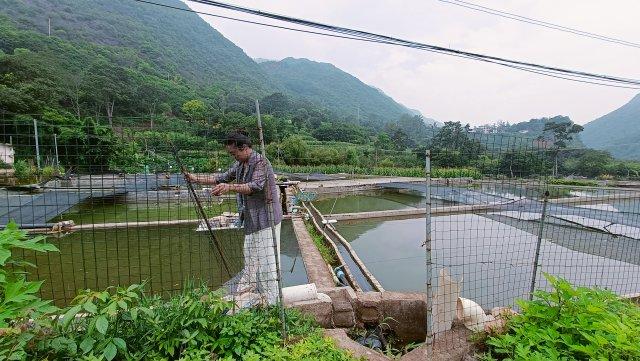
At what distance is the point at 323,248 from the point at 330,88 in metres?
136

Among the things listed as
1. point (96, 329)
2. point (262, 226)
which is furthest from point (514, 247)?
point (96, 329)

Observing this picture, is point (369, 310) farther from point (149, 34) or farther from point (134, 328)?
point (149, 34)

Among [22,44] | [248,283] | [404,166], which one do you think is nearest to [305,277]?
[248,283]

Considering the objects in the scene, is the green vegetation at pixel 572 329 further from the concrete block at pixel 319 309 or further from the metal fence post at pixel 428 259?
the concrete block at pixel 319 309

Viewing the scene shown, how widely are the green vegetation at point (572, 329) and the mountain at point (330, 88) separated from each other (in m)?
108

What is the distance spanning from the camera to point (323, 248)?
6.98m

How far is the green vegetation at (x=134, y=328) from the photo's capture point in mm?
1648

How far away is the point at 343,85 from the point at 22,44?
116744mm

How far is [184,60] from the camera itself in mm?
79812

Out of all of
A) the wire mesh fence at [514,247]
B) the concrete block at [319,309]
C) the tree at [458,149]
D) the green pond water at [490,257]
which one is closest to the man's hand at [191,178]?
the concrete block at [319,309]

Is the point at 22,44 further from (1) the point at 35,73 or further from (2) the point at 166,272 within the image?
(2) the point at 166,272

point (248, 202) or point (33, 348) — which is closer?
point (33, 348)

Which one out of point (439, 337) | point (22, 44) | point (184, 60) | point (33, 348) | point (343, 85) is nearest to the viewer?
point (33, 348)

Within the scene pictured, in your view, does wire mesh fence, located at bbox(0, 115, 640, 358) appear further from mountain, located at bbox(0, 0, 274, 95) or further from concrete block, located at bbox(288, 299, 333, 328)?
mountain, located at bbox(0, 0, 274, 95)
